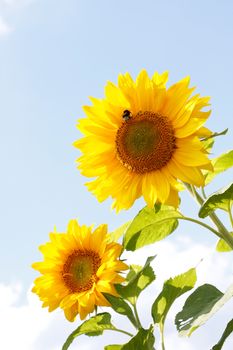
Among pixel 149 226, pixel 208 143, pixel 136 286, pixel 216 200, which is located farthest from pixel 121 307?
pixel 208 143

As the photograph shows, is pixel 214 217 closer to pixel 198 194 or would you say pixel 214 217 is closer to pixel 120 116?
pixel 198 194

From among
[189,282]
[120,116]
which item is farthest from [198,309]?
[120,116]

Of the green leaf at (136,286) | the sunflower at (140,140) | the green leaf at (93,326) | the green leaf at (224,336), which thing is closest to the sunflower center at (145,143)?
the sunflower at (140,140)

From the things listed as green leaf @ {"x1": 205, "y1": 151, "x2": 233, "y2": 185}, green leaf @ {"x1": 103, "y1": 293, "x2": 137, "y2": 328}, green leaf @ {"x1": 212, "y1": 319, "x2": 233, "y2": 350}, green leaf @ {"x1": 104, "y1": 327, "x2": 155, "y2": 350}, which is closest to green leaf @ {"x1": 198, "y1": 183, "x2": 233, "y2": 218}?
green leaf @ {"x1": 205, "y1": 151, "x2": 233, "y2": 185}

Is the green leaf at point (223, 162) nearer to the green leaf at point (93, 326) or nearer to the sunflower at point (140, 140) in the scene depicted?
the sunflower at point (140, 140)

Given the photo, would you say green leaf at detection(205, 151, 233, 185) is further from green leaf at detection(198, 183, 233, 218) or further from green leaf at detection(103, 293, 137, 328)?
green leaf at detection(103, 293, 137, 328)
